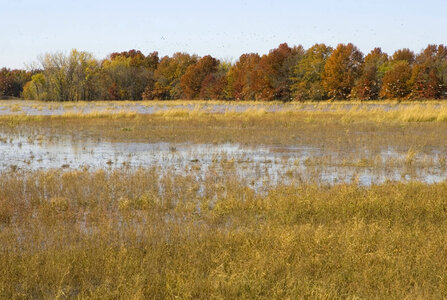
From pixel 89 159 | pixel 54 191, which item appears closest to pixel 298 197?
pixel 54 191

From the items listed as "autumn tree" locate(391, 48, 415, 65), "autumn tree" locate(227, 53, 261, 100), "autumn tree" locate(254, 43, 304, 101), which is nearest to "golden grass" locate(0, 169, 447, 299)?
"autumn tree" locate(254, 43, 304, 101)

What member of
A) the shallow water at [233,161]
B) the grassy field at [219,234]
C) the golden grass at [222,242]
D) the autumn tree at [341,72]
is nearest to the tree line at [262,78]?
the autumn tree at [341,72]

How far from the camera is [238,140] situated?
770 inches

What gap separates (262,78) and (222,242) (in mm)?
64108

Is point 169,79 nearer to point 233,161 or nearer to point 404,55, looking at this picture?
point 404,55

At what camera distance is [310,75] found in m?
66.1

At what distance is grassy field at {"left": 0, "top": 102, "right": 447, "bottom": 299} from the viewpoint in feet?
16.7

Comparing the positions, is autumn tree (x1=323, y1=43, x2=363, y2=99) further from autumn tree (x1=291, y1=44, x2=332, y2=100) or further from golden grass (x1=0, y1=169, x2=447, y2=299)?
golden grass (x1=0, y1=169, x2=447, y2=299)

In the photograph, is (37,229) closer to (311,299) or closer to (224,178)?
(311,299)

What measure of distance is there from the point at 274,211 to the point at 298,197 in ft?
2.57

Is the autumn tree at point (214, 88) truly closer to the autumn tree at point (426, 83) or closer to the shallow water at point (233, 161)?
the autumn tree at point (426, 83)

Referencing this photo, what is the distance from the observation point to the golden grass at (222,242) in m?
5.08

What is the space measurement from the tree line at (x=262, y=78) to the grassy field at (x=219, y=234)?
49.1 m

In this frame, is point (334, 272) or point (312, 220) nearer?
point (334, 272)
